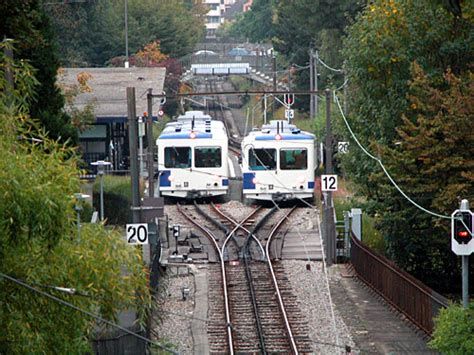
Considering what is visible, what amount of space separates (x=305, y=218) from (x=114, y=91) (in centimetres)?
1480

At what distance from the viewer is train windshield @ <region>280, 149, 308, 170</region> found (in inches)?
1572

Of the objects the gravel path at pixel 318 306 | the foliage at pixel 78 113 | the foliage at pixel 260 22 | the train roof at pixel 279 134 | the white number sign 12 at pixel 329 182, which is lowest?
the gravel path at pixel 318 306

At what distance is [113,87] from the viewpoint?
165ft

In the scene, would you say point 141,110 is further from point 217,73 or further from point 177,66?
point 217,73

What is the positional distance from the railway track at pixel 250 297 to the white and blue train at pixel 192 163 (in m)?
3.76

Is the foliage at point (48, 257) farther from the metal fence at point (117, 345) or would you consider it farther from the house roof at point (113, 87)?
the house roof at point (113, 87)

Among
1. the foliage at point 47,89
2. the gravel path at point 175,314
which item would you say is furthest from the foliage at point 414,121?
the foliage at point 47,89

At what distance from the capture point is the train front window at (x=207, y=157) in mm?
40500

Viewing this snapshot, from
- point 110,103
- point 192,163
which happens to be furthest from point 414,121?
point 110,103

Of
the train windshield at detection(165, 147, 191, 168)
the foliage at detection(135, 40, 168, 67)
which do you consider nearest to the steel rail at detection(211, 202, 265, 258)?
the train windshield at detection(165, 147, 191, 168)

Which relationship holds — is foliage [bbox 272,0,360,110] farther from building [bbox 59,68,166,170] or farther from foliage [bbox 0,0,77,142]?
foliage [bbox 0,0,77,142]

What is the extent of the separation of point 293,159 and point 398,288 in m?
16.0

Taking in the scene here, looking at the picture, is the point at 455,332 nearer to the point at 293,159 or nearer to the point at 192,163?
the point at 293,159

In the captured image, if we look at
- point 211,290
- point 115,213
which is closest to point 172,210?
point 115,213
